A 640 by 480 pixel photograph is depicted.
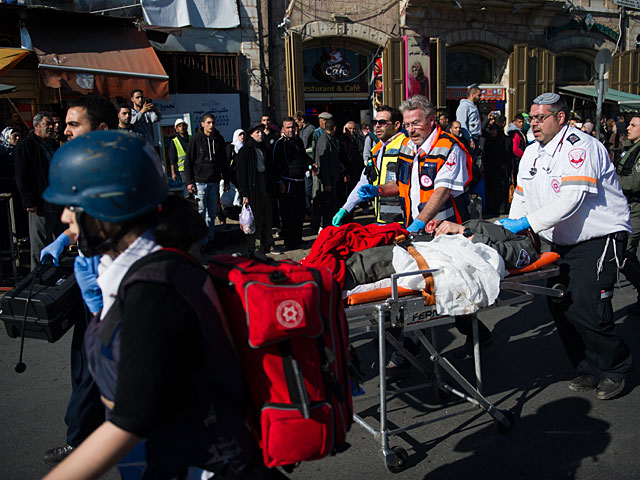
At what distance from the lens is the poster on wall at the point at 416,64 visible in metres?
16.2

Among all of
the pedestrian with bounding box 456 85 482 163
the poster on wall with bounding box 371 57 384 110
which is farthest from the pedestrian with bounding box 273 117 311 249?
the poster on wall with bounding box 371 57 384 110

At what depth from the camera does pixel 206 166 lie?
8859 millimetres

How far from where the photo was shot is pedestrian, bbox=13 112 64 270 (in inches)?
238

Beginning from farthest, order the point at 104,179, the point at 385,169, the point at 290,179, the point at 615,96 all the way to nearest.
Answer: the point at 615,96 < the point at 290,179 < the point at 385,169 < the point at 104,179

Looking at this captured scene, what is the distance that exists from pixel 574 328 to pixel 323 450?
3.02 meters

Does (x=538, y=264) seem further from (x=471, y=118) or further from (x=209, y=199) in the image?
(x=471, y=118)

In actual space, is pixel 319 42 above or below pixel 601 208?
above

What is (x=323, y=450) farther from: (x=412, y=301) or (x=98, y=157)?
(x=412, y=301)

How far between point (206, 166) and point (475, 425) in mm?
6385

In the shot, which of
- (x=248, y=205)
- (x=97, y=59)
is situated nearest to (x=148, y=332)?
(x=248, y=205)

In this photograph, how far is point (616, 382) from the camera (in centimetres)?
386

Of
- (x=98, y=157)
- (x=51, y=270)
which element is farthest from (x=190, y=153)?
(x=98, y=157)

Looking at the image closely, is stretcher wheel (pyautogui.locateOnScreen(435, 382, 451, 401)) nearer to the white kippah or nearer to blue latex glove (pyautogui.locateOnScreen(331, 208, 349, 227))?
blue latex glove (pyautogui.locateOnScreen(331, 208, 349, 227))

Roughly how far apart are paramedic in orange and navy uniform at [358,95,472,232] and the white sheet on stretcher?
3.24 ft
